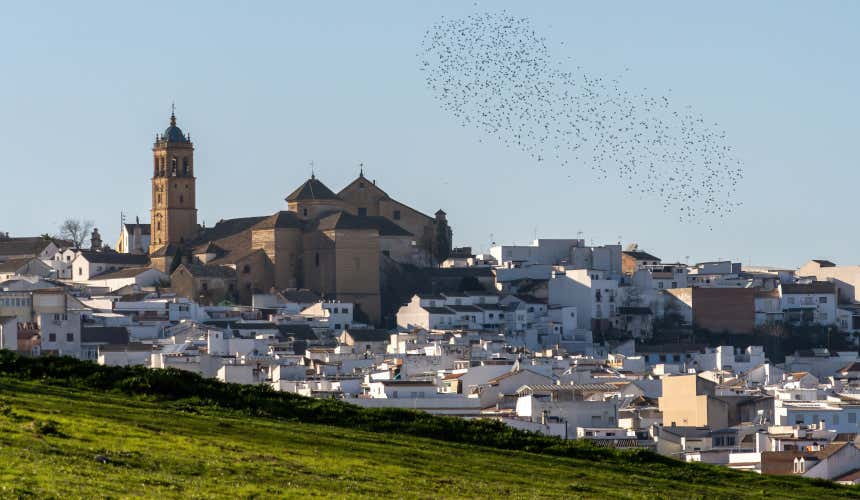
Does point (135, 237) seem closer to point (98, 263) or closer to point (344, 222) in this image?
point (98, 263)

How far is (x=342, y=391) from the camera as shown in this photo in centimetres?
5325

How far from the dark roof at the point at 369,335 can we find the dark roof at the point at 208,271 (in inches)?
488

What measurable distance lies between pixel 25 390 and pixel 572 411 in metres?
25.8

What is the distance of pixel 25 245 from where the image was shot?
114 meters

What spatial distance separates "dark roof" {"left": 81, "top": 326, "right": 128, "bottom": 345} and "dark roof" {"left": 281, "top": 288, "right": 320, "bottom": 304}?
17296mm

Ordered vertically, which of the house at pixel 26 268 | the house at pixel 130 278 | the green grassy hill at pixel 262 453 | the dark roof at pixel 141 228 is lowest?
the green grassy hill at pixel 262 453

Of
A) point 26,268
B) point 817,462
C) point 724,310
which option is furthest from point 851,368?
point 26,268

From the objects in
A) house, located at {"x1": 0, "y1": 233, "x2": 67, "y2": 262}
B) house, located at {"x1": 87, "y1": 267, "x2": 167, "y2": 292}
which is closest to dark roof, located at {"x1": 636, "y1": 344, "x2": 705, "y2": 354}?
house, located at {"x1": 87, "y1": 267, "x2": 167, "y2": 292}

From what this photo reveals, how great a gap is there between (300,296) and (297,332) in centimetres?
874

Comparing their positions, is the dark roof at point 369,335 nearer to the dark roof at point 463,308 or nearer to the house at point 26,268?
the dark roof at point 463,308

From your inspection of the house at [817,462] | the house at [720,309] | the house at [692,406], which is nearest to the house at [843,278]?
the house at [720,309]

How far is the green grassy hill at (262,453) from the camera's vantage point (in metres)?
17.5

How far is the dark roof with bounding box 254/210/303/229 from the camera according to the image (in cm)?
9775

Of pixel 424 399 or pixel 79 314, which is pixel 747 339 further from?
pixel 424 399
